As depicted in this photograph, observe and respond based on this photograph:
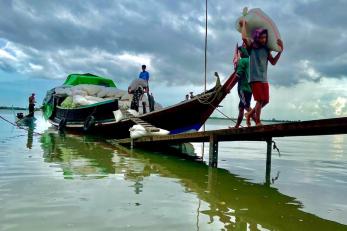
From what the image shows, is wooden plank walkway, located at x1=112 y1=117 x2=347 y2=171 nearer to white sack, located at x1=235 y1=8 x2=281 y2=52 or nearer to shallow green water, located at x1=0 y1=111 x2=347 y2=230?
shallow green water, located at x1=0 y1=111 x2=347 y2=230

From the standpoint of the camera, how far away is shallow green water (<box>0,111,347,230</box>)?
11.2 feet

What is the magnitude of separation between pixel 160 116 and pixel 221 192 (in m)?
6.40

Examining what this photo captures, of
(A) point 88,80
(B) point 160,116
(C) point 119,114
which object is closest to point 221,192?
(B) point 160,116

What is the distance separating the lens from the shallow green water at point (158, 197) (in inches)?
134

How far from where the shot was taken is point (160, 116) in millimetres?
11312

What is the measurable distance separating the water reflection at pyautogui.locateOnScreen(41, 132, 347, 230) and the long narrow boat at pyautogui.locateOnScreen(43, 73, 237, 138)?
108 inches

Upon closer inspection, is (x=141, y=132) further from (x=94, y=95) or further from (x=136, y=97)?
(x=94, y=95)

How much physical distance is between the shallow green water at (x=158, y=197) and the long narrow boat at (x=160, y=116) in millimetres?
2951

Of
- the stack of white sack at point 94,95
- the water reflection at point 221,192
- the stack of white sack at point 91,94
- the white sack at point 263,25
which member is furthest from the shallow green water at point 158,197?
the stack of white sack at point 91,94

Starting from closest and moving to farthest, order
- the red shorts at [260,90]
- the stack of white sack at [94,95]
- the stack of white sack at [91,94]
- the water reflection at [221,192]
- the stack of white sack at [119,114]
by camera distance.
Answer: the water reflection at [221,192] < the red shorts at [260,90] < the stack of white sack at [119,114] < the stack of white sack at [94,95] < the stack of white sack at [91,94]

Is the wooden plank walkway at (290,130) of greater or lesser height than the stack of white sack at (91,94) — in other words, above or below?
below

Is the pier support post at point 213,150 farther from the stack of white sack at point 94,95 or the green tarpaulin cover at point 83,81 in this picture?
the green tarpaulin cover at point 83,81

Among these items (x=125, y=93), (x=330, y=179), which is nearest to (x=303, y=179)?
(x=330, y=179)

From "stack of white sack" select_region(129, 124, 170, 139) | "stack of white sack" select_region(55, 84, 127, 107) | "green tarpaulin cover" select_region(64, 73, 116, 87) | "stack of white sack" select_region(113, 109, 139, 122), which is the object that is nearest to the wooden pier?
"stack of white sack" select_region(129, 124, 170, 139)
